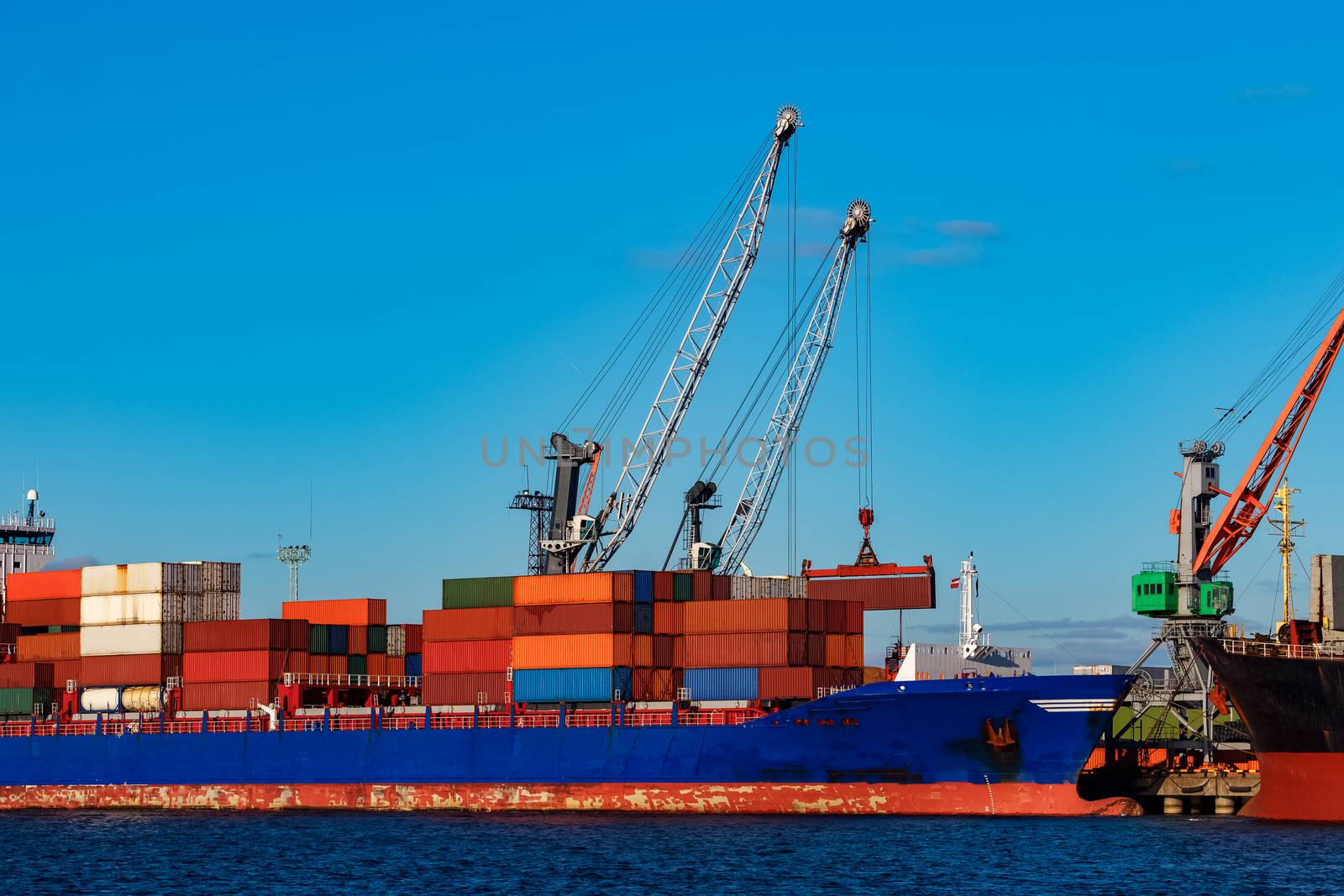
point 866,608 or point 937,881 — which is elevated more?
point 866,608

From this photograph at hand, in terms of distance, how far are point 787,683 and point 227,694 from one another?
23.1 m

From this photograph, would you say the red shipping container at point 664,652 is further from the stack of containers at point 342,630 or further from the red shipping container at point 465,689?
the stack of containers at point 342,630

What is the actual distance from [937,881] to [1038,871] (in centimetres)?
381

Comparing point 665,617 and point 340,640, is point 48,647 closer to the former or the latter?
point 340,640

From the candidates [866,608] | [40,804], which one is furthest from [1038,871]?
[40,804]

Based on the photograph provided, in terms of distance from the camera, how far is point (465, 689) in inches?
2611

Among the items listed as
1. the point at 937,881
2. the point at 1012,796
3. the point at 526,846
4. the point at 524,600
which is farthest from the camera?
the point at 524,600

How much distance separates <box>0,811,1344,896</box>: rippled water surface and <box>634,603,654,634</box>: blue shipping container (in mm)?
6431

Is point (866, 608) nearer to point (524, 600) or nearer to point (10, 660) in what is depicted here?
point (524, 600)

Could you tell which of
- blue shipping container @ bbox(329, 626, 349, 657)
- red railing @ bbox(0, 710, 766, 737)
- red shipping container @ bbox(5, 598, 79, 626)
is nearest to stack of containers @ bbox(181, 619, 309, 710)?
red railing @ bbox(0, 710, 766, 737)

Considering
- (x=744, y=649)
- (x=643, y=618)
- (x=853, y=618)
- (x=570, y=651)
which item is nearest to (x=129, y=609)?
(x=570, y=651)

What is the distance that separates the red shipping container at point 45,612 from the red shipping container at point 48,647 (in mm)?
Answer: 542

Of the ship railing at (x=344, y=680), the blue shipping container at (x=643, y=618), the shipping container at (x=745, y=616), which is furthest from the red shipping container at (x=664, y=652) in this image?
the ship railing at (x=344, y=680)

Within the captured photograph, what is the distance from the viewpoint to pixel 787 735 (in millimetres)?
60312
